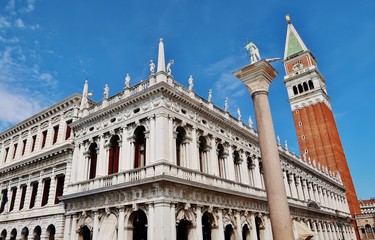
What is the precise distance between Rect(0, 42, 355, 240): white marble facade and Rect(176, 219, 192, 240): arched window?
7 centimetres

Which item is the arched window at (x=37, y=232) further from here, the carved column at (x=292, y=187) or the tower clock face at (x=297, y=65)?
the tower clock face at (x=297, y=65)

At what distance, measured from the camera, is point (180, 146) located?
64.7 ft

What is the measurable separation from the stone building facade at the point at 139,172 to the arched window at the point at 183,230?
0.06 metres

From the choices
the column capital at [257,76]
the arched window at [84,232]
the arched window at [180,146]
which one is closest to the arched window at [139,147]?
the arched window at [180,146]

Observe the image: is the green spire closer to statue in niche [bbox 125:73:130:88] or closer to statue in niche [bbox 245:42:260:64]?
statue in niche [bbox 125:73:130:88]

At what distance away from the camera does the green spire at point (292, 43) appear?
6549 centimetres

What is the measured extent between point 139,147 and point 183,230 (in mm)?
6030

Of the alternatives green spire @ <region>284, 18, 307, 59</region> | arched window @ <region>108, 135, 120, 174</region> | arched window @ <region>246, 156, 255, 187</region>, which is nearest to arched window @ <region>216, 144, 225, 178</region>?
arched window @ <region>246, 156, 255, 187</region>

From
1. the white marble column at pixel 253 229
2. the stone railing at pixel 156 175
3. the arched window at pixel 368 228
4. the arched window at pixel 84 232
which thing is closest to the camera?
the stone railing at pixel 156 175

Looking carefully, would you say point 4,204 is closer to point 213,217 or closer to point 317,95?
point 213,217

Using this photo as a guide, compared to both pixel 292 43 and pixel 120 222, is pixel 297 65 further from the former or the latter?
pixel 120 222

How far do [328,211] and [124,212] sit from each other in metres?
34.9

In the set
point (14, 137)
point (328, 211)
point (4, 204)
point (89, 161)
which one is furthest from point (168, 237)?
point (328, 211)

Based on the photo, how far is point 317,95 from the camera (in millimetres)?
58719
